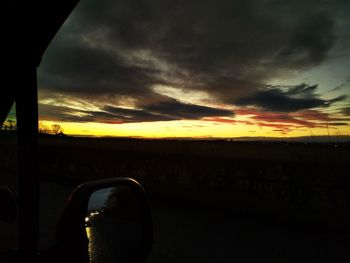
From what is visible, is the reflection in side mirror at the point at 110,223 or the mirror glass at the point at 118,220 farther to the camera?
the mirror glass at the point at 118,220

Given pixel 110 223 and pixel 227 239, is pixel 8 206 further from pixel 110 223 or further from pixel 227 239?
pixel 227 239

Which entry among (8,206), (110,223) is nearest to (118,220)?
(110,223)

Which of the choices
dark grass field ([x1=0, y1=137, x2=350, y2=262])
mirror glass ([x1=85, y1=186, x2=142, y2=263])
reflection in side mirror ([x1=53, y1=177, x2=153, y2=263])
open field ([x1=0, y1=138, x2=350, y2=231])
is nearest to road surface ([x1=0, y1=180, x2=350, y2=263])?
dark grass field ([x1=0, y1=137, x2=350, y2=262])

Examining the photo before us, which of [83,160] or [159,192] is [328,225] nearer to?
[159,192]

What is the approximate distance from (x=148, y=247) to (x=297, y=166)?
385 inches

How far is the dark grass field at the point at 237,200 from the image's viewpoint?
251 inches

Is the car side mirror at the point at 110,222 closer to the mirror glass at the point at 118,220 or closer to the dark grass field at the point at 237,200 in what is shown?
the mirror glass at the point at 118,220

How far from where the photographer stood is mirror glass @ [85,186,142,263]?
1.62 metres

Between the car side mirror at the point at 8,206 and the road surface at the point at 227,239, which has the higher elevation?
the car side mirror at the point at 8,206

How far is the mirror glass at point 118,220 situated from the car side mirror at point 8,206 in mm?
347

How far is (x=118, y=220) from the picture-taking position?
7.86ft

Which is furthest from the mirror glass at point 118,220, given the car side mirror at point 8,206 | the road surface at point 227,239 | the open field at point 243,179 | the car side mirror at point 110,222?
the open field at point 243,179

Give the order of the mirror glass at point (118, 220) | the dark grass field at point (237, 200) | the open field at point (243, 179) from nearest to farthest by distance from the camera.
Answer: the mirror glass at point (118, 220) < the dark grass field at point (237, 200) < the open field at point (243, 179)

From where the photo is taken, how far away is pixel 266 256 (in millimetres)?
5777
